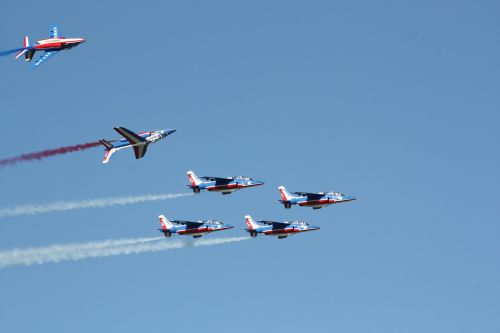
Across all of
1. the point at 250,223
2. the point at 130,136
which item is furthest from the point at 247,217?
the point at 130,136

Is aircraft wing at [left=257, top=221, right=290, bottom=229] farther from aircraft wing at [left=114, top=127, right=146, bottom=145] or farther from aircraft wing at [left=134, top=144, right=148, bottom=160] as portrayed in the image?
aircraft wing at [left=114, top=127, right=146, bottom=145]

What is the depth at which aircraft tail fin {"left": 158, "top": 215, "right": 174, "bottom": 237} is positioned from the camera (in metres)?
182

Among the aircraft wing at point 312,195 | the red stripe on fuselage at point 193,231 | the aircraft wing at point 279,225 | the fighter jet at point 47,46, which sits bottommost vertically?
the red stripe on fuselage at point 193,231

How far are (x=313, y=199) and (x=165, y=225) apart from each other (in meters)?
26.2

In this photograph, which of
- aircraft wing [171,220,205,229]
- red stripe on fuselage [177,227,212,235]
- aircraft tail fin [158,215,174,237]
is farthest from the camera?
aircraft wing [171,220,205,229]

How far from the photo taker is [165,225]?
184750 millimetres

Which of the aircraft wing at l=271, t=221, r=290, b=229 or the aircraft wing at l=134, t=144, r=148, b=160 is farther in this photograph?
the aircraft wing at l=271, t=221, r=290, b=229

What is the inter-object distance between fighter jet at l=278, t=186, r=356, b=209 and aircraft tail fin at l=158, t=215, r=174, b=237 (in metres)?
20.2

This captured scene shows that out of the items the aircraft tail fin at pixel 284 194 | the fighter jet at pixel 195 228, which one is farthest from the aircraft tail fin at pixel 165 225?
the aircraft tail fin at pixel 284 194

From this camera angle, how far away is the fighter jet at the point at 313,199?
18125 cm

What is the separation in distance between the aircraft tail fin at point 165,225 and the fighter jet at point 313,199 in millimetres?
20171

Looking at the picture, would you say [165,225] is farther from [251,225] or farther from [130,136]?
[130,136]

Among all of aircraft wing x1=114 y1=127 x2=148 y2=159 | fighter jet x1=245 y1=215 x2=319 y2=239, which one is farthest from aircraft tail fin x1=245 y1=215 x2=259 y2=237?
aircraft wing x1=114 y1=127 x2=148 y2=159

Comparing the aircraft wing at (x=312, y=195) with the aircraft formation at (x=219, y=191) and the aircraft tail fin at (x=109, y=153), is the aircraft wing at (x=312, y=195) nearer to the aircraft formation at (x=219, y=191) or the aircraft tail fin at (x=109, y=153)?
the aircraft formation at (x=219, y=191)
